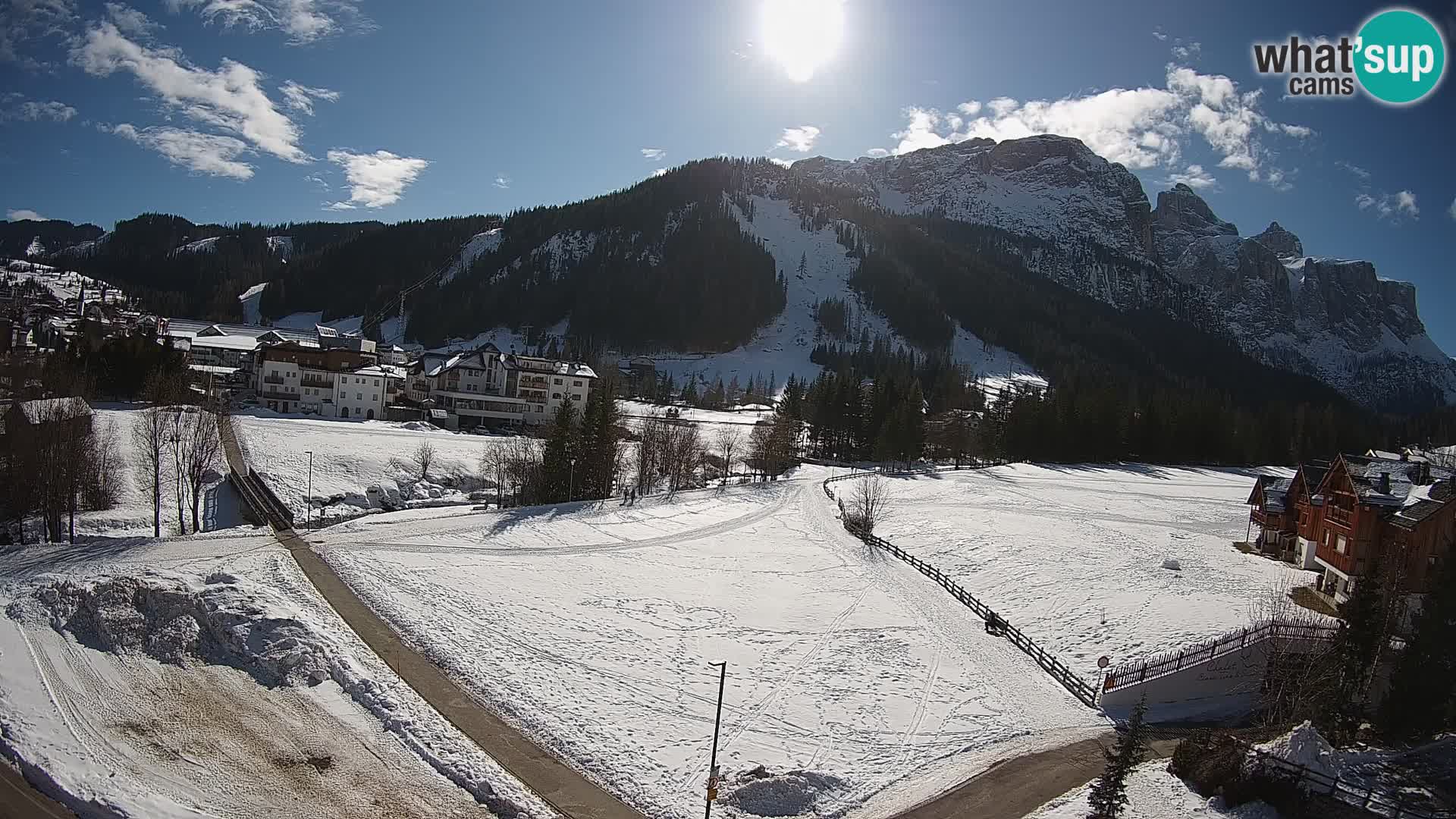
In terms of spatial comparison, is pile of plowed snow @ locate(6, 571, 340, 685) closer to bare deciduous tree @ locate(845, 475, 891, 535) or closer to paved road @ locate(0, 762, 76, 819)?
paved road @ locate(0, 762, 76, 819)

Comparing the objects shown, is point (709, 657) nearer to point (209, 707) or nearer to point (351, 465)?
point (209, 707)

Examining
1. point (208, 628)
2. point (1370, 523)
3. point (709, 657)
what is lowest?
point (709, 657)

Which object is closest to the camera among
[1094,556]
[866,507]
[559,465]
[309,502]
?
[1094,556]

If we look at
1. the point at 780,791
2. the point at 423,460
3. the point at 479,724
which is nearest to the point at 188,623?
the point at 479,724

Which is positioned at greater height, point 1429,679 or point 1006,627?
point 1429,679

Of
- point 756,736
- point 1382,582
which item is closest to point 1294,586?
point 1382,582

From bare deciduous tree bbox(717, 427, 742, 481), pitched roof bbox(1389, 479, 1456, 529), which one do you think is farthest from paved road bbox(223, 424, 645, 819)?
bare deciduous tree bbox(717, 427, 742, 481)
